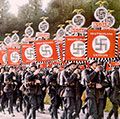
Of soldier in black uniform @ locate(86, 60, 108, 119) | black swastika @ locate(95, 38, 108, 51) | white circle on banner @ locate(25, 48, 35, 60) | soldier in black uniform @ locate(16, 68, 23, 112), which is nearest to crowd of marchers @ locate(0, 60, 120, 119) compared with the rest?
soldier in black uniform @ locate(86, 60, 108, 119)

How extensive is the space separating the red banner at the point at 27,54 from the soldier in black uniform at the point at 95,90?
8295mm

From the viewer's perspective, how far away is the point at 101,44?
1435 cm

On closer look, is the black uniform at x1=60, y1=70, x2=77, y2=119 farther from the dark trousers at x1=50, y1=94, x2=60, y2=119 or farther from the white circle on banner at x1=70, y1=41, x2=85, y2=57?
the white circle on banner at x1=70, y1=41, x2=85, y2=57

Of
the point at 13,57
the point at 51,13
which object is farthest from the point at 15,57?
the point at 51,13

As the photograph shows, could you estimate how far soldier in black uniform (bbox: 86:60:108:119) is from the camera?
13.1 metres

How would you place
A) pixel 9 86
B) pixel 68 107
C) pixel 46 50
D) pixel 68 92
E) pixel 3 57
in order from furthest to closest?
pixel 3 57 → pixel 46 50 → pixel 9 86 → pixel 68 92 → pixel 68 107

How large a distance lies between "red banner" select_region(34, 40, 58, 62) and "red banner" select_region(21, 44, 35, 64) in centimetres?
149

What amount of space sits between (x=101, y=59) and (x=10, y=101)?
4.60 meters

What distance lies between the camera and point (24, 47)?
71.4ft

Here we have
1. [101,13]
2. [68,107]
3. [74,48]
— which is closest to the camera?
[68,107]

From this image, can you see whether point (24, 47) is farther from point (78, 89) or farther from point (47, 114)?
point (78, 89)

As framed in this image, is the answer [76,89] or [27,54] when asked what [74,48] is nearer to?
[76,89]

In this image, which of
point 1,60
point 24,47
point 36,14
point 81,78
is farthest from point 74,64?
point 36,14

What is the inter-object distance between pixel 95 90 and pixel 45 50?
6.66 metres
